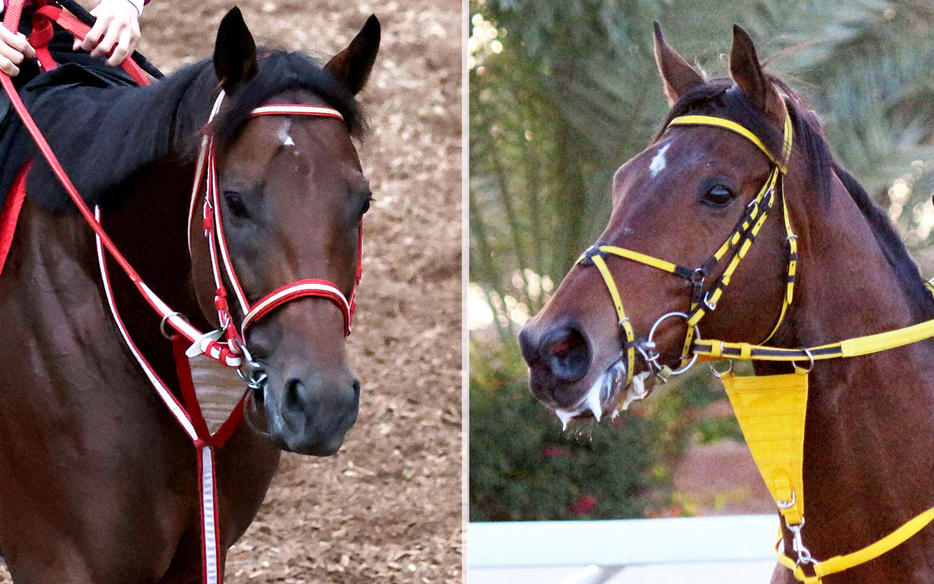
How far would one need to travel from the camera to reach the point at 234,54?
210 centimetres

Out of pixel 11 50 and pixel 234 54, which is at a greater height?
pixel 234 54

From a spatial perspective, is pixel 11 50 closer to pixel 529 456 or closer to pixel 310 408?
pixel 310 408

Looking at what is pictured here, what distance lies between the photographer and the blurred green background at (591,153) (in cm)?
629

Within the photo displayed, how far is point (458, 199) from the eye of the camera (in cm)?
536

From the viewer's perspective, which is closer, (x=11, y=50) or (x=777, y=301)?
(x=777, y=301)


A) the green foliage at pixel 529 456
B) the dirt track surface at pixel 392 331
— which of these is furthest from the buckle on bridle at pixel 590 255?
the green foliage at pixel 529 456

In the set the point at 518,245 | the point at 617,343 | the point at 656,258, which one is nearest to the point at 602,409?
the point at 617,343

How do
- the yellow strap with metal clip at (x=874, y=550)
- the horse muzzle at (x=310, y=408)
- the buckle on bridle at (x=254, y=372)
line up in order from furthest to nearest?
the yellow strap with metal clip at (x=874, y=550) → the buckle on bridle at (x=254, y=372) → the horse muzzle at (x=310, y=408)

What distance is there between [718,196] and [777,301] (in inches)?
10.5

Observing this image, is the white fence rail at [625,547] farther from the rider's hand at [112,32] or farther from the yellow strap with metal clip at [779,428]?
the rider's hand at [112,32]

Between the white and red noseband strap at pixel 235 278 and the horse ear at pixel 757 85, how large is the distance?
2.94 feet

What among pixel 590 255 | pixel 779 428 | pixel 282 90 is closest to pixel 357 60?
pixel 282 90

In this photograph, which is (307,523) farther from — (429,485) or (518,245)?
(518,245)

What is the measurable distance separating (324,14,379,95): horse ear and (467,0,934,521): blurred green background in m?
4.02
